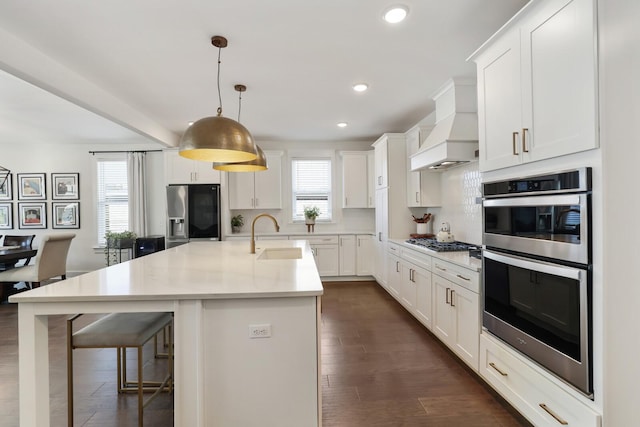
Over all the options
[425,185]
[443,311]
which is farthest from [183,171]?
[443,311]

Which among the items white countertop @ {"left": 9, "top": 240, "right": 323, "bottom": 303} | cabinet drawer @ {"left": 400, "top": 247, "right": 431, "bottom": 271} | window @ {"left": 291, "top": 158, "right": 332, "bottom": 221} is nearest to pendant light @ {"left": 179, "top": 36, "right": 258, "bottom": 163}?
white countertop @ {"left": 9, "top": 240, "right": 323, "bottom": 303}

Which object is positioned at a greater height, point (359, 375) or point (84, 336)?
point (84, 336)

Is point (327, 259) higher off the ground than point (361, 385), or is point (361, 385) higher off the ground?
point (327, 259)

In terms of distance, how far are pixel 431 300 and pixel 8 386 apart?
3536 millimetres

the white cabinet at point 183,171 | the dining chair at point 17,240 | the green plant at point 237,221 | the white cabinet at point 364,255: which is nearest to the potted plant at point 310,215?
the white cabinet at point 364,255

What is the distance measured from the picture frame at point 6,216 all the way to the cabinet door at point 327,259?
5.83 m

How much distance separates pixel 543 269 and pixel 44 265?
18.4ft

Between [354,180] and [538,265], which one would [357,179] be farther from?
→ [538,265]

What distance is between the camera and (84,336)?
1696 millimetres

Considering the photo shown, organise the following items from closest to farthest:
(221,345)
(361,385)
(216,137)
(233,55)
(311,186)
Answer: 1. (221,345)
2. (216,137)
3. (361,385)
4. (233,55)
5. (311,186)

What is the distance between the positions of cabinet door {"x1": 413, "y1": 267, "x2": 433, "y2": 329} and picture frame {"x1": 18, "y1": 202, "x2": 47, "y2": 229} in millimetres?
6829

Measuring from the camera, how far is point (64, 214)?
5.92 metres

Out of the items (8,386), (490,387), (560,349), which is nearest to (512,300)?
(560,349)

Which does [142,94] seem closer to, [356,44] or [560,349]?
[356,44]
